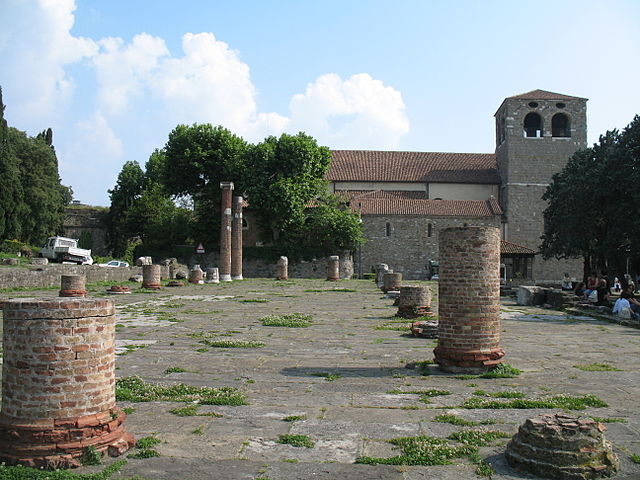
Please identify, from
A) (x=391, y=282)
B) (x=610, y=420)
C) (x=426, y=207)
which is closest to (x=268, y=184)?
(x=426, y=207)

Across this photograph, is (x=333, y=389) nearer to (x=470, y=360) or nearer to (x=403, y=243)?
(x=470, y=360)

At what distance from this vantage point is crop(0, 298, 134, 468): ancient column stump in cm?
416

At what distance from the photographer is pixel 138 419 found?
5258 mm

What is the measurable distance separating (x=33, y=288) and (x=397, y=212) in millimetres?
30733

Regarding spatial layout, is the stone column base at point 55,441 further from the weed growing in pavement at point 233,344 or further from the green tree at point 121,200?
the green tree at point 121,200

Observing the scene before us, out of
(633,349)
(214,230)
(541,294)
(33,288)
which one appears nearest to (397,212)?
(214,230)

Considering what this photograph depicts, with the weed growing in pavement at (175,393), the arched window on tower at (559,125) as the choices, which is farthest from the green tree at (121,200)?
the weed growing in pavement at (175,393)

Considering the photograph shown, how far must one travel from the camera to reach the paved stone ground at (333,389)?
4199 mm

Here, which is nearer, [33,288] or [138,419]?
[138,419]

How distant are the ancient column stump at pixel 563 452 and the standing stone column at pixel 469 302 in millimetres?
3207

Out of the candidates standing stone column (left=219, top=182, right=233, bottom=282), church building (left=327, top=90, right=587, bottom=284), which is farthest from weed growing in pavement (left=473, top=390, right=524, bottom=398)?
church building (left=327, top=90, right=587, bottom=284)

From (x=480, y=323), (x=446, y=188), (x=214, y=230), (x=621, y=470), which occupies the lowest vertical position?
(x=621, y=470)

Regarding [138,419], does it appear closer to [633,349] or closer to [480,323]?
[480,323]

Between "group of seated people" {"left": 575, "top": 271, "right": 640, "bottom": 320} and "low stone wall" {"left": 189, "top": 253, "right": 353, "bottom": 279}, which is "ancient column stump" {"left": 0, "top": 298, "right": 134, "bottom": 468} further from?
"low stone wall" {"left": 189, "top": 253, "right": 353, "bottom": 279}
